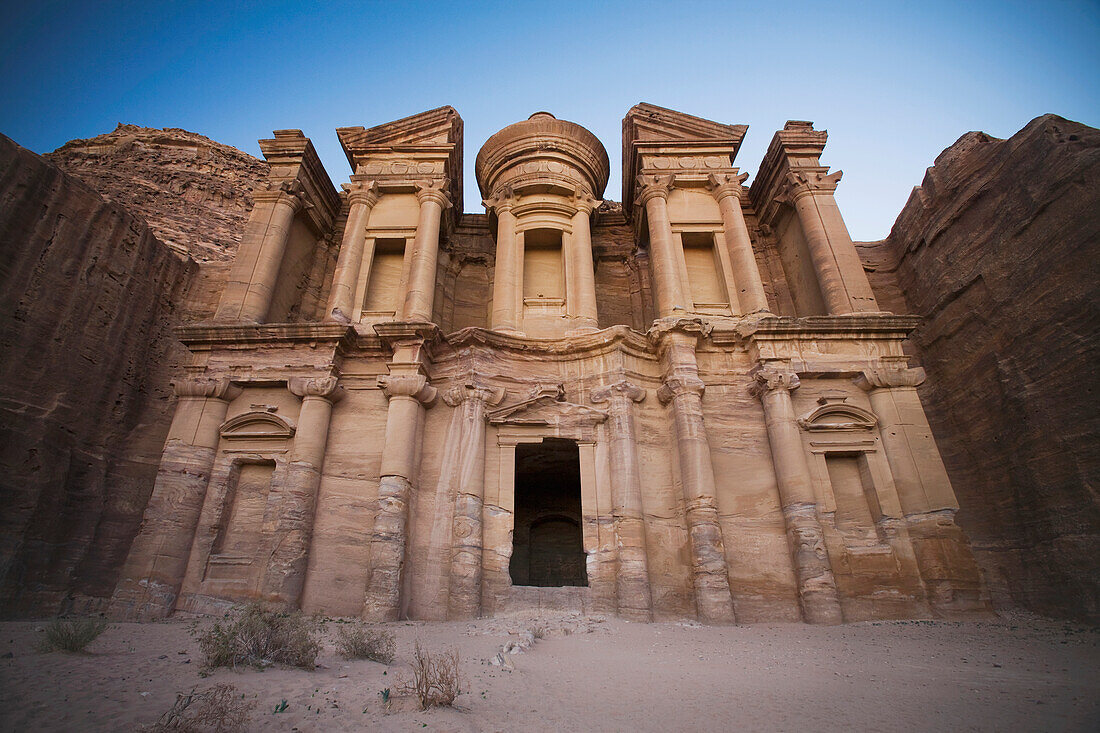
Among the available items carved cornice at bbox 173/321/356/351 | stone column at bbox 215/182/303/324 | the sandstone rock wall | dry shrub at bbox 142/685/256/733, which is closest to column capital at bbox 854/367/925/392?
carved cornice at bbox 173/321/356/351

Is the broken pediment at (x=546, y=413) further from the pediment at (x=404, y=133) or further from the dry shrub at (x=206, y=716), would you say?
the pediment at (x=404, y=133)

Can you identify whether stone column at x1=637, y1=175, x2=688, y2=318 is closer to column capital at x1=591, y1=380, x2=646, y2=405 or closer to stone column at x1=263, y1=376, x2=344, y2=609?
column capital at x1=591, y1=380, x2=646, y2=405

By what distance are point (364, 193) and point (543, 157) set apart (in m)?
5.40

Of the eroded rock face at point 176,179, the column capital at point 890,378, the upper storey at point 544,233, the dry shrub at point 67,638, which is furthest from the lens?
the eroded rock face at point 176,179

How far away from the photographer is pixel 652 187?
49.8 feet

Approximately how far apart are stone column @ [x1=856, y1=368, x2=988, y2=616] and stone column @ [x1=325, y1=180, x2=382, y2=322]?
12403 millimetres

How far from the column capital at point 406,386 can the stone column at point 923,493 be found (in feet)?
32.0

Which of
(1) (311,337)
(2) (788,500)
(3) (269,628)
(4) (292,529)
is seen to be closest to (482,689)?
(3) (269,628)

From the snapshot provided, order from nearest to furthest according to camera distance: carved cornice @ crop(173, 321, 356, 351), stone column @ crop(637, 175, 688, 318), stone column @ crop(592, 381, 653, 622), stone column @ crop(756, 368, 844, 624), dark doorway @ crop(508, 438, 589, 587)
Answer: stone column @ crop(756, 368, 844, 624) < stone column @ crop(592, 381, 653, 622) < carved cornice @ crop(173, 321, 356, 351) < stone column @ crop(637, 175, 688, 318) < dark doorway @ crop(508, 438, 589, 587)

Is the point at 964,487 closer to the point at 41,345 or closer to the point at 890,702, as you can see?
the point at 890,702

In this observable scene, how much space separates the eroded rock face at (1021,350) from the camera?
1109 cm

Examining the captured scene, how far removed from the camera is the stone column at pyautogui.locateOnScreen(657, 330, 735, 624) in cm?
948

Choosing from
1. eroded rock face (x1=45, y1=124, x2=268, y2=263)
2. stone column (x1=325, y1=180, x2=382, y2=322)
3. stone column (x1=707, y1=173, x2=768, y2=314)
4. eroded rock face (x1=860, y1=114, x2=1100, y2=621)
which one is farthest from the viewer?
eroded rock face (x1=45, y1=124, x2=268, y2=263)

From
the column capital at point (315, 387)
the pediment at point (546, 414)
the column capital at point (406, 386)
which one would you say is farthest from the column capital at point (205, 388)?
the pediment at point (546, 414)
